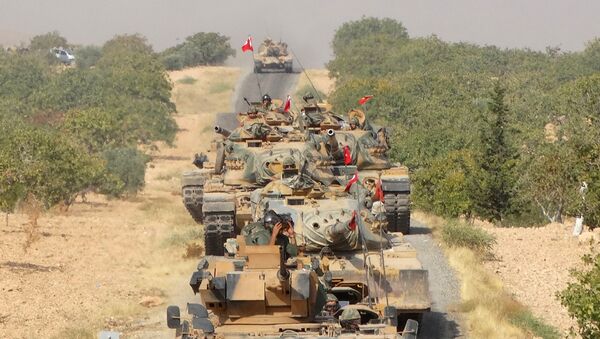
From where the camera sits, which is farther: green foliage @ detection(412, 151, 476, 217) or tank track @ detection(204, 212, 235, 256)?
green foliage @ detection(412, 151, 476, 217)

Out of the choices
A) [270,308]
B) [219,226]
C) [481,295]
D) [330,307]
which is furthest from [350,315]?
[219,226]

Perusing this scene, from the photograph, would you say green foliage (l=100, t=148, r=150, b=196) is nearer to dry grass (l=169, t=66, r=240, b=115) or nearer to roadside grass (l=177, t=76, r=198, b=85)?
dry grass (l=169, t=66, r=240, b=115)

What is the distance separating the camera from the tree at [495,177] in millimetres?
37281

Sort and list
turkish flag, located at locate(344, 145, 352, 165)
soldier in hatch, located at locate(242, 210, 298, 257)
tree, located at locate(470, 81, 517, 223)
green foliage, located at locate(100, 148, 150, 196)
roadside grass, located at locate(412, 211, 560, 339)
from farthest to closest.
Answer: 1. green foliage, located at locate(100, 148, 150, 196)
2. tree, located at locate(470, 81, 517, 223)
3. turkish flag, located at locate(344, 145, 352, 165)
4. roadside grass, located at locate(412, 211, 560, 339)
5. soldier in hatch, located at locate(242, 210, 298, 257)

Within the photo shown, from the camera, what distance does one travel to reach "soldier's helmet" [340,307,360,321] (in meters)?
15.2

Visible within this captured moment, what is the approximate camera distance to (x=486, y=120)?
1533 inches

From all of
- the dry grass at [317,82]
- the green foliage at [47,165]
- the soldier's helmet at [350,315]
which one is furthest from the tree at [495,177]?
the dry grass at [317,82]

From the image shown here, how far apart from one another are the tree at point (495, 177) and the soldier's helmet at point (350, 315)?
22234 mm

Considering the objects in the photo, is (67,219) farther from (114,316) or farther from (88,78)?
(88,78)

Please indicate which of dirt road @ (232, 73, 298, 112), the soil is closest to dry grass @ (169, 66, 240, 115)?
dirt road @ (232, 73, 298, 112)

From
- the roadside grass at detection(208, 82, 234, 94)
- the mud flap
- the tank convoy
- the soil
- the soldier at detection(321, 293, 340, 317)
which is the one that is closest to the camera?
the mud flap

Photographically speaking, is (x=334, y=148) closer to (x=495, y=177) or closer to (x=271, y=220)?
(x=495, y=177)

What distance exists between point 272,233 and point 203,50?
83705mm

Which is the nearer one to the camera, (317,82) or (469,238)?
(469,238)
